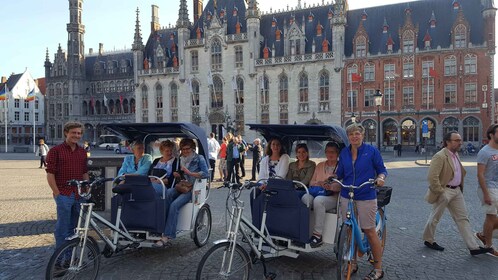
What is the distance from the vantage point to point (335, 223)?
16.9 ft

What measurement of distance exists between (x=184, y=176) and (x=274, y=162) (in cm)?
163

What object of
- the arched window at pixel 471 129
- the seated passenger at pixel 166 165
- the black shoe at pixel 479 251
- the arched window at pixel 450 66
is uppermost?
the arched window at pixel 450 66

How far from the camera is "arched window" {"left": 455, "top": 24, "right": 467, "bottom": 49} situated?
1492 inches

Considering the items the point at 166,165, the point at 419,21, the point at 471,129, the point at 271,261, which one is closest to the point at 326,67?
the point at 419,21

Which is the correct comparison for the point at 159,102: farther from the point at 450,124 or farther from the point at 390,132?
the point at 450,124

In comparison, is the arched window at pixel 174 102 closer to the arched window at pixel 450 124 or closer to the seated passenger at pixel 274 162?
the arched window at pixel 450 124

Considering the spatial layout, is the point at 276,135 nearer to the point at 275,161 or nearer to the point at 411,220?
the point at 275,161

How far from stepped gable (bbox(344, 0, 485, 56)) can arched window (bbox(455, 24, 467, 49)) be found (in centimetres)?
64

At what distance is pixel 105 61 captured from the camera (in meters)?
Result: 61.2

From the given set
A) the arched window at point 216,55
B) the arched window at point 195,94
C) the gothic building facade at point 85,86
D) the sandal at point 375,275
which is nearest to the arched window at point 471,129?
the arched window at point 216,55

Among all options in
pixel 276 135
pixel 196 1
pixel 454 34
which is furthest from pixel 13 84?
pixel 276 135

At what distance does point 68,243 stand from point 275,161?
317 cm

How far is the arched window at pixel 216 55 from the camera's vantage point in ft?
154

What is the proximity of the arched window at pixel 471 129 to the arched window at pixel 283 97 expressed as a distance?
18242mm
